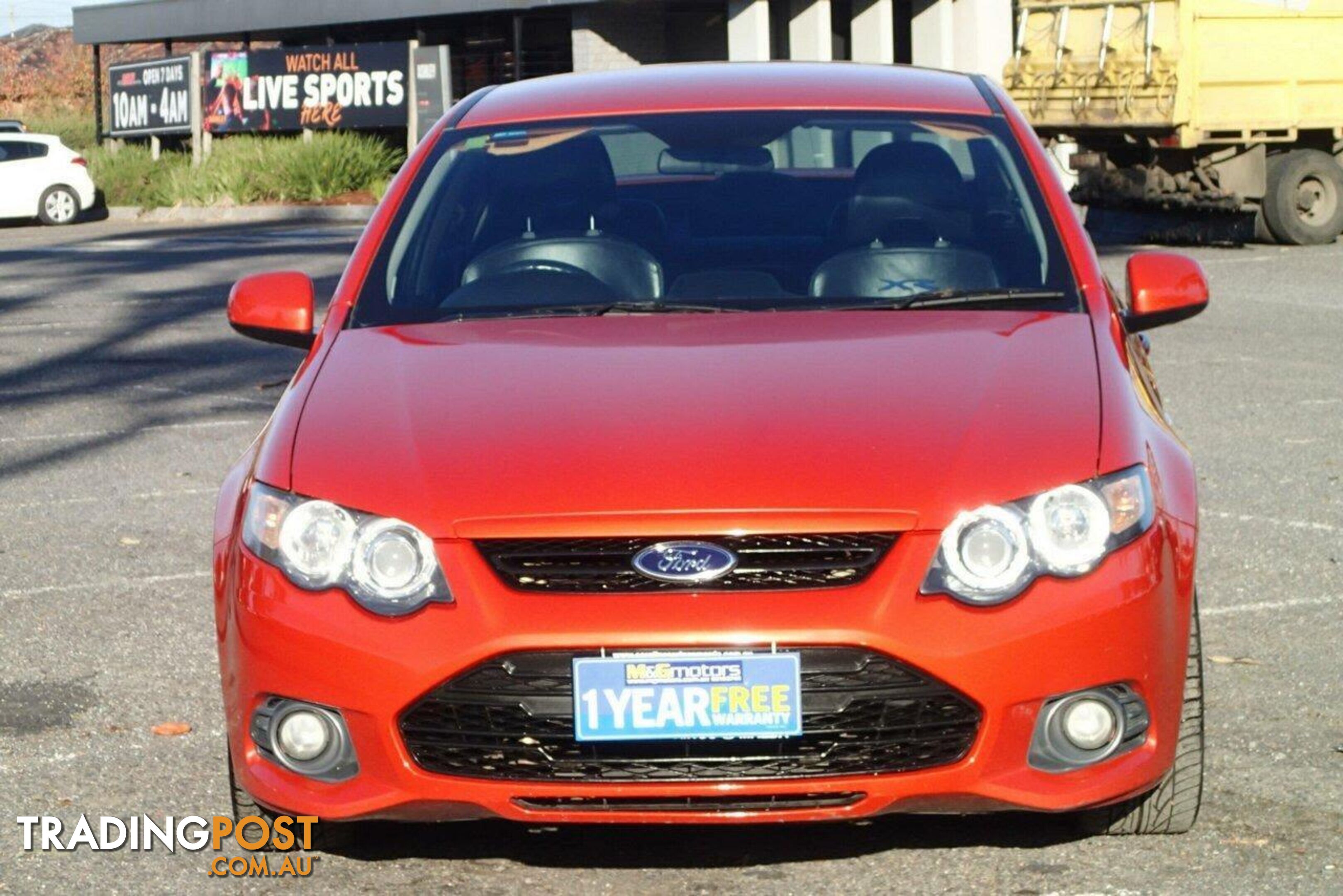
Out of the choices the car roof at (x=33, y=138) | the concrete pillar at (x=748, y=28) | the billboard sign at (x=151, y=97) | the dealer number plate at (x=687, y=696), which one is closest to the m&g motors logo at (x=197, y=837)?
the dealer number plate at (x=687, y=696)

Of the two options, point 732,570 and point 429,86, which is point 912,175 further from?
point 429,86

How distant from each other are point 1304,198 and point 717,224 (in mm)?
16708

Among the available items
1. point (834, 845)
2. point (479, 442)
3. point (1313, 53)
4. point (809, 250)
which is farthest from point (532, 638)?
point (1313, 53)

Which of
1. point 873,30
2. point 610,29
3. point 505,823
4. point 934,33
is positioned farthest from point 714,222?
point 610,29

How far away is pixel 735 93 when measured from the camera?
18.0 ft

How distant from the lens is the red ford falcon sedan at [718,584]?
361 centimetres

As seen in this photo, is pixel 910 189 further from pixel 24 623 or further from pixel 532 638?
pixel 24 623

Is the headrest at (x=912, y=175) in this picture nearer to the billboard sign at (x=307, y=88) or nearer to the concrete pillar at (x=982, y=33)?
the concrete pillar at (x=982, y=33)

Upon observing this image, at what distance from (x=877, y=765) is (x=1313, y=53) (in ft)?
57.7

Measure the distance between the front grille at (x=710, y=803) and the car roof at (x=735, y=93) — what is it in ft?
7.13

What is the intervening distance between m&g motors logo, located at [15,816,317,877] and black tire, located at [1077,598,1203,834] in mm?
1542

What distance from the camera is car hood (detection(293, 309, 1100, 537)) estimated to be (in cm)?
371

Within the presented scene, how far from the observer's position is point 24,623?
6402mm

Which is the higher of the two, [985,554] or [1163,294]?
[1163,294]
